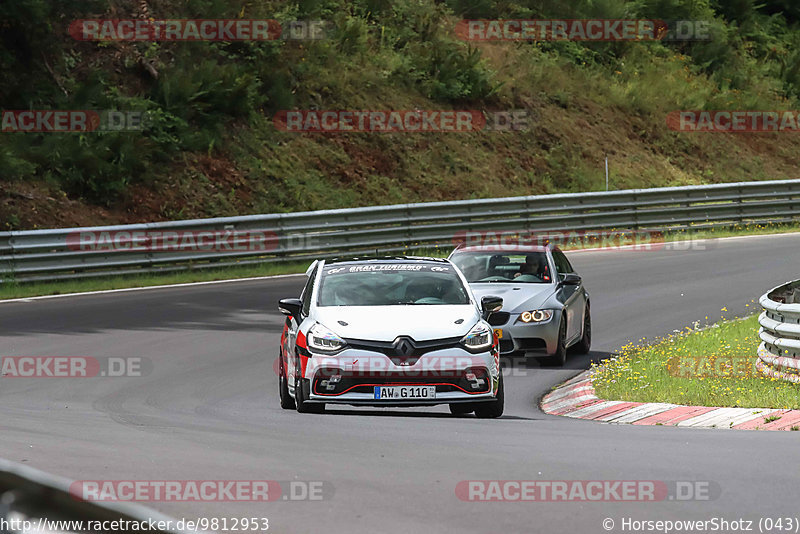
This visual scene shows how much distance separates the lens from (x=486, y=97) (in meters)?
36.6

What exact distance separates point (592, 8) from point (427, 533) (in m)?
38.5

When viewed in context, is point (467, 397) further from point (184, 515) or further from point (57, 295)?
point (57, 295)

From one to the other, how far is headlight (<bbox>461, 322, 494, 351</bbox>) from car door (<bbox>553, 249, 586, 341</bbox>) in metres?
4.32

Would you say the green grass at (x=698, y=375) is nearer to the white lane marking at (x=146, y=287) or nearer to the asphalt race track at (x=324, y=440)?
the asphalt race track at (x=324, y=440)

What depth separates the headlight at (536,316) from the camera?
15.5 m

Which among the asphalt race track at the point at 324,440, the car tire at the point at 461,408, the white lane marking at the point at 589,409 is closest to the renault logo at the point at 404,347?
the asphalt race track at the point at 324,440

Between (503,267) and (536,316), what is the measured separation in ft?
5.52

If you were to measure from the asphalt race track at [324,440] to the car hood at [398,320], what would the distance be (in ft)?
2.57

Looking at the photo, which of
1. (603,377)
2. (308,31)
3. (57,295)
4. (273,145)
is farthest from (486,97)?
(603,377)

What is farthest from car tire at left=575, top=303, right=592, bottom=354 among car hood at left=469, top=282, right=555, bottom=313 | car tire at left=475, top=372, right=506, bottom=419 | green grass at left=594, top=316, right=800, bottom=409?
car tire at left=475, top=372, right=506, bottom=419

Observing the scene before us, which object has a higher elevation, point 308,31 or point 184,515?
point 308,31

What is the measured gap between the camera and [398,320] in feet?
37.5

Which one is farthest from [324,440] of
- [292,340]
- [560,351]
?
[560,351]

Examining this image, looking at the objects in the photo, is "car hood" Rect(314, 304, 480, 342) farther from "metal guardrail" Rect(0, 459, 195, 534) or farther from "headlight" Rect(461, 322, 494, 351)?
"metal guardrail" Rect(0, 459, 195, 534)
